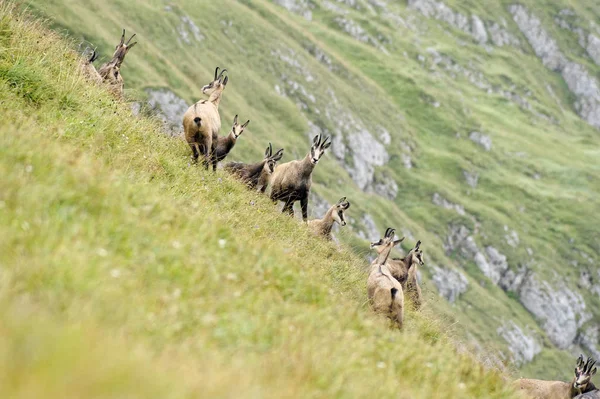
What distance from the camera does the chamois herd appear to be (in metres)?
16.7

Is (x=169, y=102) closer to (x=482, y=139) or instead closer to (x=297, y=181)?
(x=297, y=181)

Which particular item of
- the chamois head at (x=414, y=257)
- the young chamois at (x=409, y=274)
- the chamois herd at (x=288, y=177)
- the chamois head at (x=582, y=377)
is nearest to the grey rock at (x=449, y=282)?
the chamois head at (x=582, y=377)

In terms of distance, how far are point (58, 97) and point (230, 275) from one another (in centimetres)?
625

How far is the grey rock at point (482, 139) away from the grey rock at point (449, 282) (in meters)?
61.0

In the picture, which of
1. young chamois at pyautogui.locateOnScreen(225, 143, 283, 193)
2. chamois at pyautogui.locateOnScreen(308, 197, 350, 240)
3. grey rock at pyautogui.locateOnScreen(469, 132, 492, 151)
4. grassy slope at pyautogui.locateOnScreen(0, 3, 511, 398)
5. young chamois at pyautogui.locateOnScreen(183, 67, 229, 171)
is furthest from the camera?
grey rock at pyautogui.locateOnScreen(469, 132, 492, 151)

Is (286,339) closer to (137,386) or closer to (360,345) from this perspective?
(360,345)

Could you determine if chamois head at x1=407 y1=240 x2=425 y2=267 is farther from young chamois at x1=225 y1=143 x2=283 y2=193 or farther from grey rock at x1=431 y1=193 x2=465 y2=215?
grey rock at x1=431 y1=193 x2=465 y2=215

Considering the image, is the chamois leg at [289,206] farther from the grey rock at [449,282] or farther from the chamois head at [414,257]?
the grey rock at [449,282]

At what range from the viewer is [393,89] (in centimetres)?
19212

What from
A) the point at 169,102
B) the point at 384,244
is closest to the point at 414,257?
the point at 384,244

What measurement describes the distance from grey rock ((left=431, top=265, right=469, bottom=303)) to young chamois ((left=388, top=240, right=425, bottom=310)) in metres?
104

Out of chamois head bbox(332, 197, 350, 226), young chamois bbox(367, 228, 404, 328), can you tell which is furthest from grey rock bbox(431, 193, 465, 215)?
young chamois bbox(367, 228, 404, 328)

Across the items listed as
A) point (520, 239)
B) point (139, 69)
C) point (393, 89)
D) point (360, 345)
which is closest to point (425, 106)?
point (393, 89)

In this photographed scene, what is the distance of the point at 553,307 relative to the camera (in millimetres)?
146500
